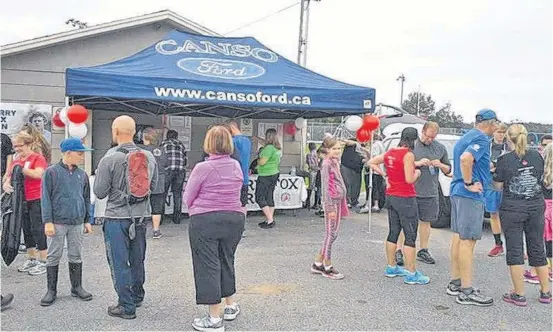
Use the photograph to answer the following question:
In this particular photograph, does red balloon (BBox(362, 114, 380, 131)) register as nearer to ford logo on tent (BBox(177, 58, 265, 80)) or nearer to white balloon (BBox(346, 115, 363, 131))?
white balloon (BBox(346, 115, 363, 131))

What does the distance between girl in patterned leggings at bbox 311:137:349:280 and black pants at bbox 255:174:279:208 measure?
3202 millimetres

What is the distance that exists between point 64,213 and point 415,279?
3486 millimetres

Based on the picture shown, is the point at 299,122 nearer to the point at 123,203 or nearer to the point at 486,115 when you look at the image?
the point at 486,115

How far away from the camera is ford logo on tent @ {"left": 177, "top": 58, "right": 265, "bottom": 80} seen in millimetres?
7992

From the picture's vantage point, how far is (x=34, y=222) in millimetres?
5406

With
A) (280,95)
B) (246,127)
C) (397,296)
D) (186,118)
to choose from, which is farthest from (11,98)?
(397,296)

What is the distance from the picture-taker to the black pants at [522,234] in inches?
184

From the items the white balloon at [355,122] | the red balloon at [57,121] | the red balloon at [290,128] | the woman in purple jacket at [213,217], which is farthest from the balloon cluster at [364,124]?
the woman in purple jacket at [213,217]

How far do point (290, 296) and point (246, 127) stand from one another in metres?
6.26

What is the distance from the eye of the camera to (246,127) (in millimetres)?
10758

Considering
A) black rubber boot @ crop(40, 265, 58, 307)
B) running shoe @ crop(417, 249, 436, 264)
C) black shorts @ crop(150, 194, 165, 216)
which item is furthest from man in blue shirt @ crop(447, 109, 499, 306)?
black shorts @ crop(150, 194, 165, 216)

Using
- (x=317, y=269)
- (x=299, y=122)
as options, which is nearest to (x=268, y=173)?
(x=299, y=122)

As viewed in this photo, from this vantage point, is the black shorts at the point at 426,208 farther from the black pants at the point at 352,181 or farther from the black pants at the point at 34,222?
the black pants at the point at 352,181

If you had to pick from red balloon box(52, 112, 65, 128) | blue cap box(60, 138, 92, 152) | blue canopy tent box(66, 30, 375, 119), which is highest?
blue canopy tent box(66, 30, 375, 119)
